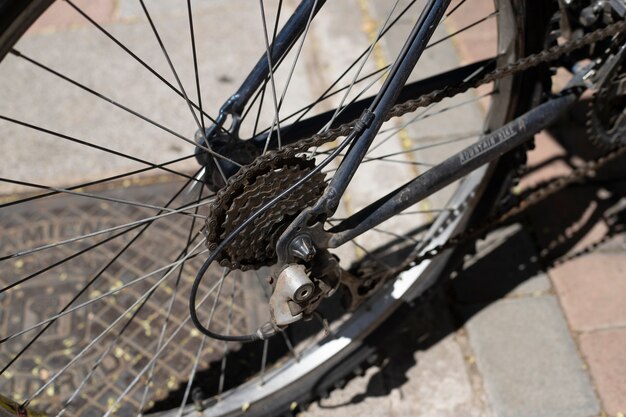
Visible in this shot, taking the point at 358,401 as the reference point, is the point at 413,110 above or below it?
above

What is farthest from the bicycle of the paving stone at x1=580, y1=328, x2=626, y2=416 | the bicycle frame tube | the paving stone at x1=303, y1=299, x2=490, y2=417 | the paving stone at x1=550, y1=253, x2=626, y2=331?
the paving stone at x1=580, y1=328, x2=626, y2=416

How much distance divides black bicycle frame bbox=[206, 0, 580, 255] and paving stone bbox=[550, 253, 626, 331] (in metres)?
0.83

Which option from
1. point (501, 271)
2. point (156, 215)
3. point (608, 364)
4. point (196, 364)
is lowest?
point (608, 364)

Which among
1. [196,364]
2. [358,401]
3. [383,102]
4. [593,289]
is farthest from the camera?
[593,289]

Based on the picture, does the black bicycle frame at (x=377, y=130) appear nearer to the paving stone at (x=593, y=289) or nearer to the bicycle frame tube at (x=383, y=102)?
the bicycle frame tube at (x=383, y=102)

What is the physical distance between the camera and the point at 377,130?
200cm

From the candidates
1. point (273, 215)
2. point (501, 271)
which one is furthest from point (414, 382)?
point (273, 215)

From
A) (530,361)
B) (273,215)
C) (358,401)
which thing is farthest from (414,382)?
(273,215)

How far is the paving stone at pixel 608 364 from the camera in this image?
261cm

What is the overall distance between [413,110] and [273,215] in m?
0.50

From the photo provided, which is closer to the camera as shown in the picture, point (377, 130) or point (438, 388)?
point (377, 130)

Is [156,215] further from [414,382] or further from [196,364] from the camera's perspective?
[414,382]

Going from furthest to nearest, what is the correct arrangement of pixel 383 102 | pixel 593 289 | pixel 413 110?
pixel 593 289 < pixel 413 110 < pixel 383 102

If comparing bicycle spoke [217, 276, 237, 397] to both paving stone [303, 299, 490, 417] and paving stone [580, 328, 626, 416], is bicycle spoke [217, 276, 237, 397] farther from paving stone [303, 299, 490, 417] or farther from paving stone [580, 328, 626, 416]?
paving stone [580, 328, 626, 416]
